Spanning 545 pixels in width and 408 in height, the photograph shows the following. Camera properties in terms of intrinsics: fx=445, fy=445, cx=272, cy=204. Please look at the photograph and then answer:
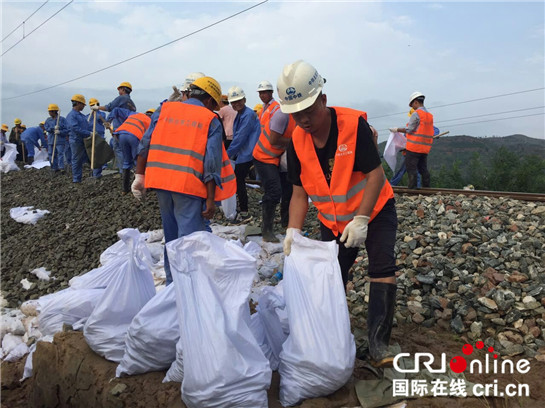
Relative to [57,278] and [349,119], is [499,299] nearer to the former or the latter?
A: [349,119]

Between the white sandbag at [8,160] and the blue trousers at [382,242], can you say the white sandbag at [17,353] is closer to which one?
the blue trousers at [382,242]

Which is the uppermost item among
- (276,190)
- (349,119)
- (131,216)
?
(349,119)

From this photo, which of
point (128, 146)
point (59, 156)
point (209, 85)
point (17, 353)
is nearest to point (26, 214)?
point (128, 146)

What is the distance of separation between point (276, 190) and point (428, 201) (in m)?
2.07

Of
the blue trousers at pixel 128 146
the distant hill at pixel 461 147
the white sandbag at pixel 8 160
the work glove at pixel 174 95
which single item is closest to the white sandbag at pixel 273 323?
the work glove at pixel 174 95

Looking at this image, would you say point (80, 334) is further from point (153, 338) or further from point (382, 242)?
point (382, 242)

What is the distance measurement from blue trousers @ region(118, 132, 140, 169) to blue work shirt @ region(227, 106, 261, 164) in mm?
2050

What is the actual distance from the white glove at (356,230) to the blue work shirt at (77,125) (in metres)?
9.25

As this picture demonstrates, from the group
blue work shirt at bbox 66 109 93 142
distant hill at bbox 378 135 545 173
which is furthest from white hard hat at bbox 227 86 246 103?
distant hill at bbox 378 135 545 173

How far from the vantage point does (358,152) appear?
2.36 metres

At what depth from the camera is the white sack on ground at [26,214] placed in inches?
316

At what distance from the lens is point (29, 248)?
257 inches

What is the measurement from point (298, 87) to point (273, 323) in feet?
4.34

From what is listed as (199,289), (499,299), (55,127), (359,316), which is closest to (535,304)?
(499,299)
